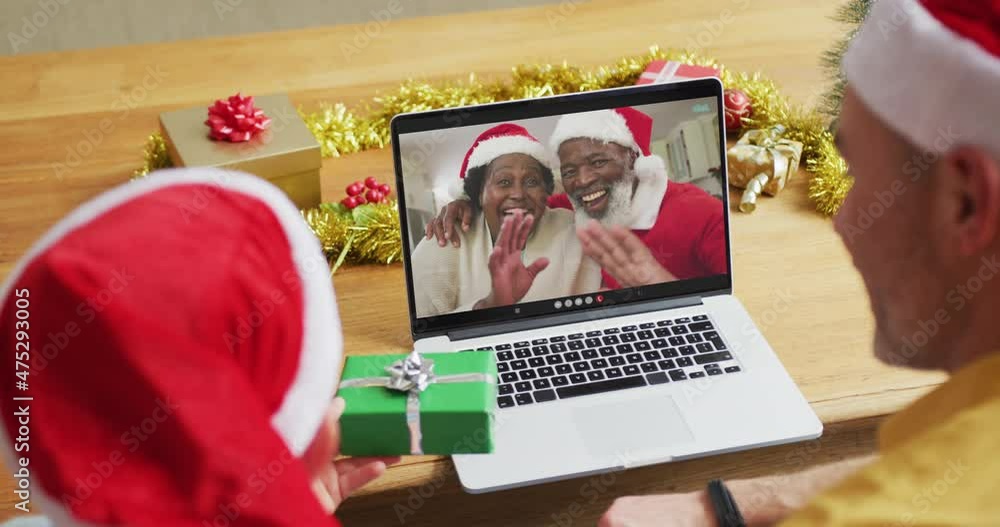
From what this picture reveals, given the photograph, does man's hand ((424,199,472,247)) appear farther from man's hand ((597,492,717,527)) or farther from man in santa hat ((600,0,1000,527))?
man in santa hat ((600,0,1000,527))

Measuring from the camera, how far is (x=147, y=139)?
1591 millimetres

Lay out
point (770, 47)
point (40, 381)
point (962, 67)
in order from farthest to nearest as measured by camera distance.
Answer: 1. point (770, 47)
2. point (962, 67)
3. point (40, 381)

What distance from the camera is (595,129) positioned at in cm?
124

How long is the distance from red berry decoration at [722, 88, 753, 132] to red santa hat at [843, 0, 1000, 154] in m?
0.73

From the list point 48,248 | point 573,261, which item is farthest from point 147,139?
point 48,248

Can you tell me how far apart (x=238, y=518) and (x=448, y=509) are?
0.53m

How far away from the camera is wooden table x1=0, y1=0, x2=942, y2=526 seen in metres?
1.16

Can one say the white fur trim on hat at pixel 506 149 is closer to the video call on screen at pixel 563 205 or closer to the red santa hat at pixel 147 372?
the video call on screen at pixel 563 205

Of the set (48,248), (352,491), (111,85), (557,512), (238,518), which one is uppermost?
(48,248)

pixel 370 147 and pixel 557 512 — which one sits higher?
pixel 370 147

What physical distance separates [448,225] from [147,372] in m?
0.64

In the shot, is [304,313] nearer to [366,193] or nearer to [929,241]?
[929,241]

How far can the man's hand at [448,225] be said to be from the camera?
1209mm

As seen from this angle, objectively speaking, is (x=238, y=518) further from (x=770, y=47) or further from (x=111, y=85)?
(x=770, y=47)
